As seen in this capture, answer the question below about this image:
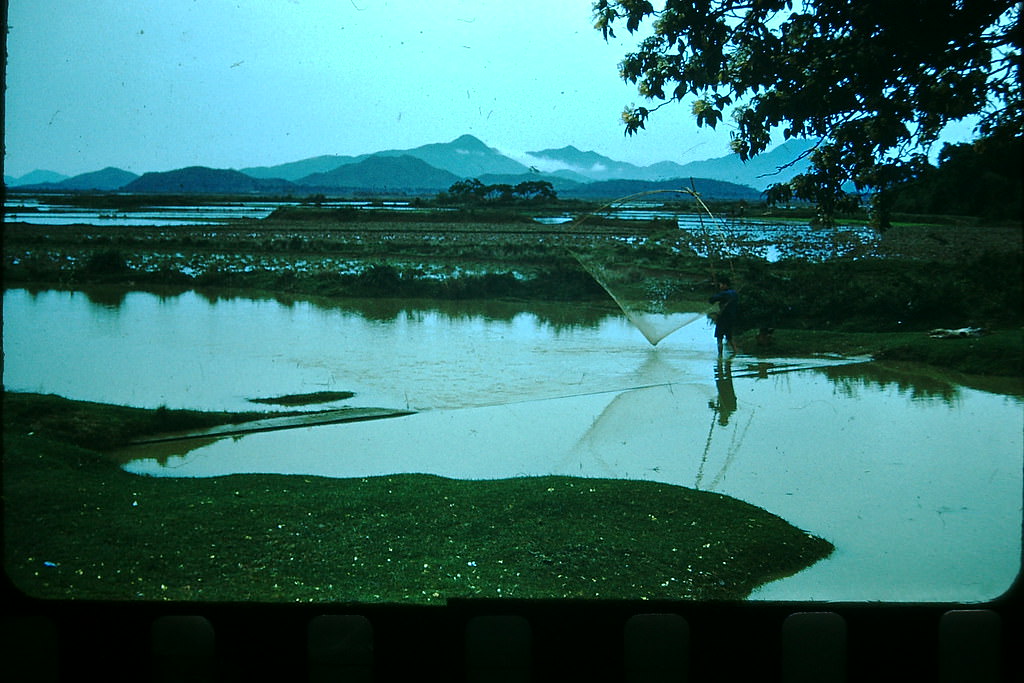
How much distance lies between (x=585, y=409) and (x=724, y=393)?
1477 millimetres

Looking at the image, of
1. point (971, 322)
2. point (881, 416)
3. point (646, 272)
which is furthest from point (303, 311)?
point (971, 322)

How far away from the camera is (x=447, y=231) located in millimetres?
8492

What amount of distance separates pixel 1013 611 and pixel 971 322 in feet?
15.1

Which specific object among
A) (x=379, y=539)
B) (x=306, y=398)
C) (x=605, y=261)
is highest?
(x=605, y=261)

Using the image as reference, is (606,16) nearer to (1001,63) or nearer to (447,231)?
(1001,63)

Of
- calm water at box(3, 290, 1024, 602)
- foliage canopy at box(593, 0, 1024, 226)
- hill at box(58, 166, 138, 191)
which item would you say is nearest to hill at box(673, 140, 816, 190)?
foliage canopy at box(593, 0, 1024, 226)

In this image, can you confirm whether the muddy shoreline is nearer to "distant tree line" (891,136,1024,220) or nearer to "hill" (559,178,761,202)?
"hill" (559,178,761,202)

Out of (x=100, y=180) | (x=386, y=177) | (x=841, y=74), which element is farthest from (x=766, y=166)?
(x=100, y=180)

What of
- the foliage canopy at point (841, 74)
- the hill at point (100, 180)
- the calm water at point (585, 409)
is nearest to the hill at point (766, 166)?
the foliage canopy at point (841, 74)

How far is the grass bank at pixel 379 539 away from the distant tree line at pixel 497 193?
281 centimetres

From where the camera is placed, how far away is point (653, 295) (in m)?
8.46

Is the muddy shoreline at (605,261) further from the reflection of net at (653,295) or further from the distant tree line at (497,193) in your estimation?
the distant tree line at (497,193)

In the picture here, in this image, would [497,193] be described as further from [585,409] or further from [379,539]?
[379,539]

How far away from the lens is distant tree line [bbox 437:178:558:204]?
7664 millimetres
